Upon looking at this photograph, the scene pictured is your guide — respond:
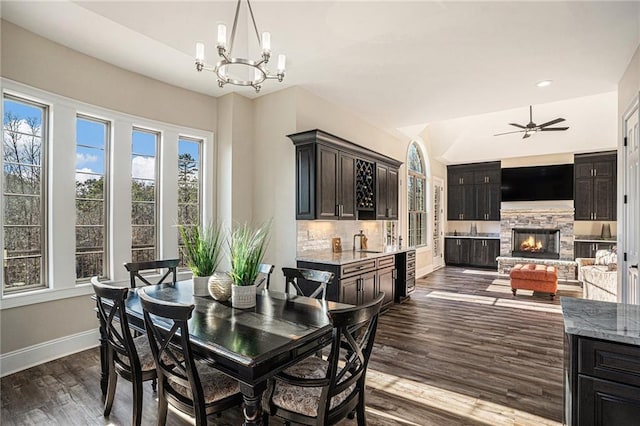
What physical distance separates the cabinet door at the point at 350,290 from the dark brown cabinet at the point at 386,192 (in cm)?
168

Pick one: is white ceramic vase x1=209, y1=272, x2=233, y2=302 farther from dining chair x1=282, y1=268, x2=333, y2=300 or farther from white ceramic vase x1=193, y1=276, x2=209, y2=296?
dining chair x1=282, y1=268, x2=333, y2=300

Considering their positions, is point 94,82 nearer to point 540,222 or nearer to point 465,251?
point 465,251

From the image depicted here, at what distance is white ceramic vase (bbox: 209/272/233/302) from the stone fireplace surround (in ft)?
27.2

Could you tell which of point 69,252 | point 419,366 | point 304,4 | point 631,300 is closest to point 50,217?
point 69,252

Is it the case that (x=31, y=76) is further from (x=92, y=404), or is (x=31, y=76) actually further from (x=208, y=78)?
(x=92, y=404)

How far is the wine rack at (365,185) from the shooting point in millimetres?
5090

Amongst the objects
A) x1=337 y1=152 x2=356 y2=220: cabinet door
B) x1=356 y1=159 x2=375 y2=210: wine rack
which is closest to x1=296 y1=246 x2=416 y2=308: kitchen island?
x1=337 y1=152 x2=356 y2=220: cabinet door

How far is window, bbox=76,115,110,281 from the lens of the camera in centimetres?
356

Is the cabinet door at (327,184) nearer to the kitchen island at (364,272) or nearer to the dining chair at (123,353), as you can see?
the kitchen island at (364,272)

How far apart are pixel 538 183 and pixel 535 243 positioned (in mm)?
1656

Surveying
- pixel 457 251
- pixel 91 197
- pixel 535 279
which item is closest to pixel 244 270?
Result: pixel 91 197

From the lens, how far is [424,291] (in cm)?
652

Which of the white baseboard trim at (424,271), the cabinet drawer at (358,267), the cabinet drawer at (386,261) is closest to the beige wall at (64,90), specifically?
the cabinet drawer at (358,267)

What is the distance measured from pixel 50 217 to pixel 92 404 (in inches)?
75.3
